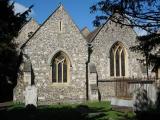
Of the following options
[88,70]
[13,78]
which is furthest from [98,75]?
[13,78]

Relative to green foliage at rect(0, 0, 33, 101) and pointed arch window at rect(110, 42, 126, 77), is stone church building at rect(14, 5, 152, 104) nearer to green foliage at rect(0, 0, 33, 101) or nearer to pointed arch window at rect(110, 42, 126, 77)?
pointed arch window at rect(110, 42, 126, 77)

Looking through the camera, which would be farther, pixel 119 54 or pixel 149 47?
pixel 119 54

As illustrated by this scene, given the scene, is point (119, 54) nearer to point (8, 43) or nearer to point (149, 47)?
point (8, 43)

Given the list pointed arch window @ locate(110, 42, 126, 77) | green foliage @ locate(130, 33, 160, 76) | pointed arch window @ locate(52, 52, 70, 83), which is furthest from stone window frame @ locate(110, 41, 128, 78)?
green foliage @ locate(130, 33, 160, 76)

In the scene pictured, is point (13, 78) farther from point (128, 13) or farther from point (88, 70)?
point (128, 13)

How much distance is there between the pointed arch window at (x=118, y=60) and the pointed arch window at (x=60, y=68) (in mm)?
4419

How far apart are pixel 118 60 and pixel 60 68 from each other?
5857 millimetres

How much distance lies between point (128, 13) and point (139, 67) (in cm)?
2293

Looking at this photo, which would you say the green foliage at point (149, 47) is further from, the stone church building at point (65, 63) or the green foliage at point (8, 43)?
the stone church building at point (65, 63)

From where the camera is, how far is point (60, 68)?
102ft

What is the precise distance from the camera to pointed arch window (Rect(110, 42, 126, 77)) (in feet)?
108

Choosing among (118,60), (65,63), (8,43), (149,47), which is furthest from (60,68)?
(149,47)

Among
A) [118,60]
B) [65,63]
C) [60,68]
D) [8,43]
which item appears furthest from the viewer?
[118,60]

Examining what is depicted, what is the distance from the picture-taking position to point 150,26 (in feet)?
36.9
